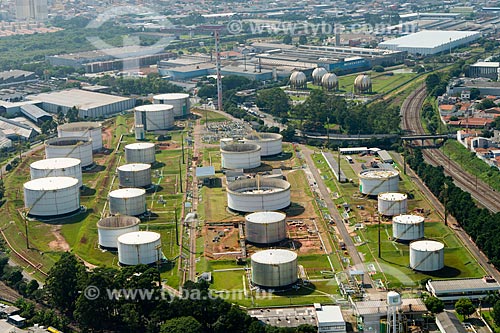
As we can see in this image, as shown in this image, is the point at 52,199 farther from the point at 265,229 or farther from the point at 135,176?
the point at 265,229

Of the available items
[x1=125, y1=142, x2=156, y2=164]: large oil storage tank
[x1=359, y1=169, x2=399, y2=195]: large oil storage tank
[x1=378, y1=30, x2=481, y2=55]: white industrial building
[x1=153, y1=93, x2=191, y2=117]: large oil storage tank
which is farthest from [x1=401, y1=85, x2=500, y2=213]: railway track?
[x1=378, y1=30, x2=481, y2=55]: white industrial building

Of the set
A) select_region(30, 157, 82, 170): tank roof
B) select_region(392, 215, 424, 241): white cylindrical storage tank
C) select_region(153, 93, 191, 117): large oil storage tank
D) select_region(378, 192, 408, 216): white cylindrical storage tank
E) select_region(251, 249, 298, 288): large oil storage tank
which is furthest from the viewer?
select_region(153, 93, 191, 117): large oil storage tank

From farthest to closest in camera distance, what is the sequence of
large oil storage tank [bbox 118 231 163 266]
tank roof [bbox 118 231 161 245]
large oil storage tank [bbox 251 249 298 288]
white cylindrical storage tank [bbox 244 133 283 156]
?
white cylindrical storage tank [bbox 244 133 283 156], tank roof [bbox 118 231 161 245], large oil storage tank [bbox 118 231 163 266], large oil storage tank [bbox 251 249 298 288]

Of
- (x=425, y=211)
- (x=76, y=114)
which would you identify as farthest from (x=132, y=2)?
(x=425, y=211)

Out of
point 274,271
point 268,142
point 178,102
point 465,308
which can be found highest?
point 178,102

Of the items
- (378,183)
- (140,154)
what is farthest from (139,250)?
(140,154)

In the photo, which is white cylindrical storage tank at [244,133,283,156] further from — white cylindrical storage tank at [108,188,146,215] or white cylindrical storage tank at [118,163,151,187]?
white cylindrical storage tank at [108,188,146,215]
